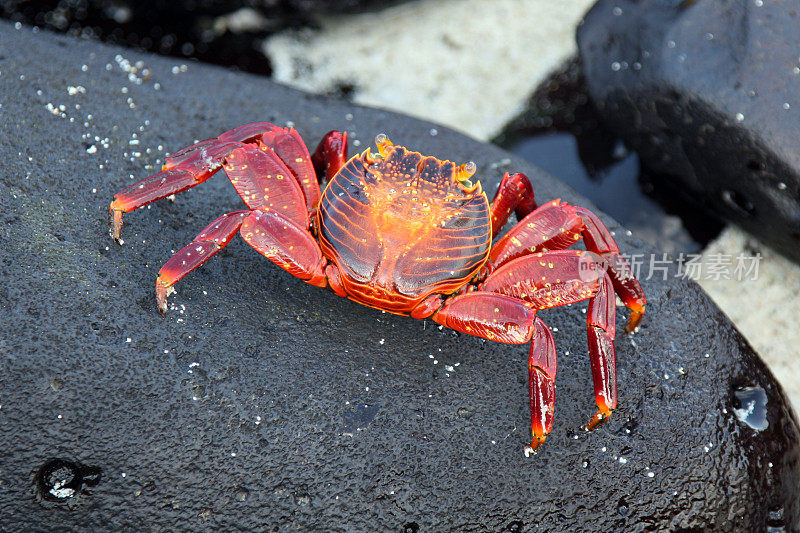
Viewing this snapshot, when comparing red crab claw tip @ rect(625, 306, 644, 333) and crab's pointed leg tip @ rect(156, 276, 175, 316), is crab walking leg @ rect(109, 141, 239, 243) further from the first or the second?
red crab claw tip @ rect(625, 306, 644, 333)

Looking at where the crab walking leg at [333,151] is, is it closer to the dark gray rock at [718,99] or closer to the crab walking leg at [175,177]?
the crab walking leg at [175,177]

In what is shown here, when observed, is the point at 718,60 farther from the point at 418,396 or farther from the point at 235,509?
the point at 235,509

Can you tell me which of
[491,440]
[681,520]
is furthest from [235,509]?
[681,520]

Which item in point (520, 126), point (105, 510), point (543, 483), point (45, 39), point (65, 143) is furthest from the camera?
point (520, 126)

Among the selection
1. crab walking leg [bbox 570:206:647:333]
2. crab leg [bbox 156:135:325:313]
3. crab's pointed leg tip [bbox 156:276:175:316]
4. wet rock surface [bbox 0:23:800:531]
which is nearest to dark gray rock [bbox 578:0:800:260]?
wet rock surface [bbox 0:23:800:531]

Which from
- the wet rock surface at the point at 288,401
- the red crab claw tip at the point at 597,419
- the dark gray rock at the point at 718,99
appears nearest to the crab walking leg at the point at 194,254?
the wet rock surface at the point at 288,401
